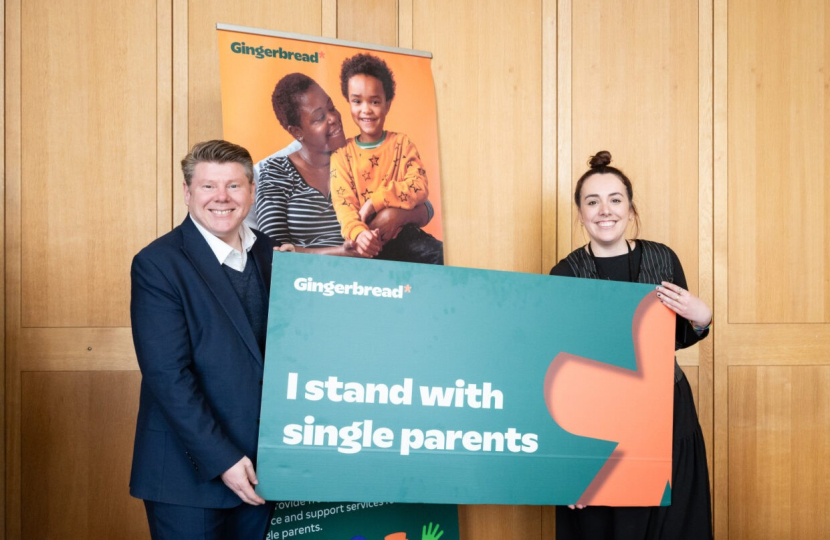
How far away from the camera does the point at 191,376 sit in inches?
51.8

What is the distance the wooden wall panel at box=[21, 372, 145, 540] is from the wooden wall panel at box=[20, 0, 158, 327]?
0.25 meters

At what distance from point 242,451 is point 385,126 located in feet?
4.43

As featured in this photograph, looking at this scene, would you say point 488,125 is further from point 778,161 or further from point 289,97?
point 778,161

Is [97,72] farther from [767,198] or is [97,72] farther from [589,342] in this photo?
[767,198]

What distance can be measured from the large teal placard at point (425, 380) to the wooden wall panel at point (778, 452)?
144cm

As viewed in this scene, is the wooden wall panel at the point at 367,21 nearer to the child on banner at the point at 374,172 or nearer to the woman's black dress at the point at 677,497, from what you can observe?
the child on banner at the point at 374,172

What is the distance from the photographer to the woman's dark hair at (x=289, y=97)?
2.11 metres

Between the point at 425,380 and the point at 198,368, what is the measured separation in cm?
51

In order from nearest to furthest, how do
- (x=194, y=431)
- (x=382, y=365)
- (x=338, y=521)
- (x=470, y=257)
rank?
1. (x=194, y=431)
2. (x=382, y=365)
3. (x=338, y=521)
4. (x=470, y=257)

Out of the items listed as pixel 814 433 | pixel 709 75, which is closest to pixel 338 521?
pixel 814 433

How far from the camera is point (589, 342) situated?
4.94 feet

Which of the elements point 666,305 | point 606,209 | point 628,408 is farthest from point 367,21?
point 628,408

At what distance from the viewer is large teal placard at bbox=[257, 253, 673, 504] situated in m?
1.33

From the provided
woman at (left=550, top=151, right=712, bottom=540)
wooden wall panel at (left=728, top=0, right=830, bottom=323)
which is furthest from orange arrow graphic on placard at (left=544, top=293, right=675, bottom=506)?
wooden wall panel at (left=728, top=0, right=830, bottom=323)
